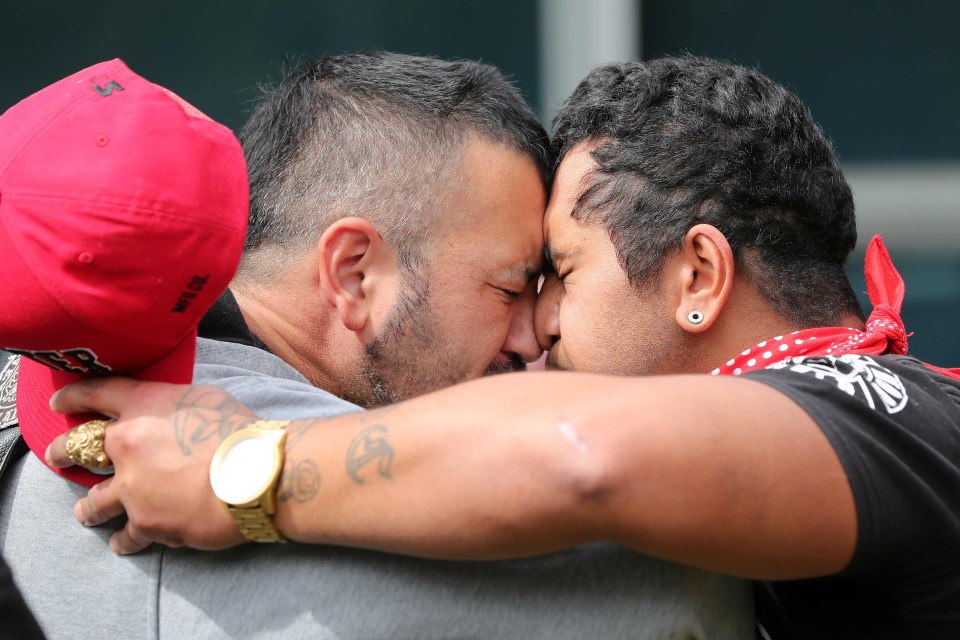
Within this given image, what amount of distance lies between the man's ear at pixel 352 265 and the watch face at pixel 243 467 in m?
0.71

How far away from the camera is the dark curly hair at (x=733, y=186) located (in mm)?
2125

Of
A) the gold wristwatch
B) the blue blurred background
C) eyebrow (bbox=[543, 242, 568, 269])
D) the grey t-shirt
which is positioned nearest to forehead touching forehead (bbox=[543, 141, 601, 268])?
eyebrow (bbox=[543, 242, 568, 269])

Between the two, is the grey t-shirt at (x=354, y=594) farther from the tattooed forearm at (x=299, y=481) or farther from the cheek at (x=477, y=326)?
the cheek at (x=477, y=326)

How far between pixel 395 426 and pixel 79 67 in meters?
2.71

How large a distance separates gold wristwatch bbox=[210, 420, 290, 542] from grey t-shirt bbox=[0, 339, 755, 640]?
10 centimetres

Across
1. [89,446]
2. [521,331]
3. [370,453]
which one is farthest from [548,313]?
[89,446]

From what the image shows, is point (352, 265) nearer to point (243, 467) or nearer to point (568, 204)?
point (568, 204)

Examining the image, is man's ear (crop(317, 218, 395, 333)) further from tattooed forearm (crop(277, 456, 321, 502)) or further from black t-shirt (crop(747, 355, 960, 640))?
black t-shirt (crop(747, 355, 960, 640))

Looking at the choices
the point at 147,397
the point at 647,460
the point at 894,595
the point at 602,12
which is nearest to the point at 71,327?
the point at 147,397

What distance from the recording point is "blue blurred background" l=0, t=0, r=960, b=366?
11.2ft

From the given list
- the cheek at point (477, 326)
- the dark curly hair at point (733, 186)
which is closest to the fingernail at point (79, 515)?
the cheek at point (477, 326)

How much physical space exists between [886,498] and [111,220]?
1.08 m

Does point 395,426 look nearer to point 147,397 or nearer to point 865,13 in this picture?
point 147,397

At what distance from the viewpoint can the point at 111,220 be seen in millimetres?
1426
